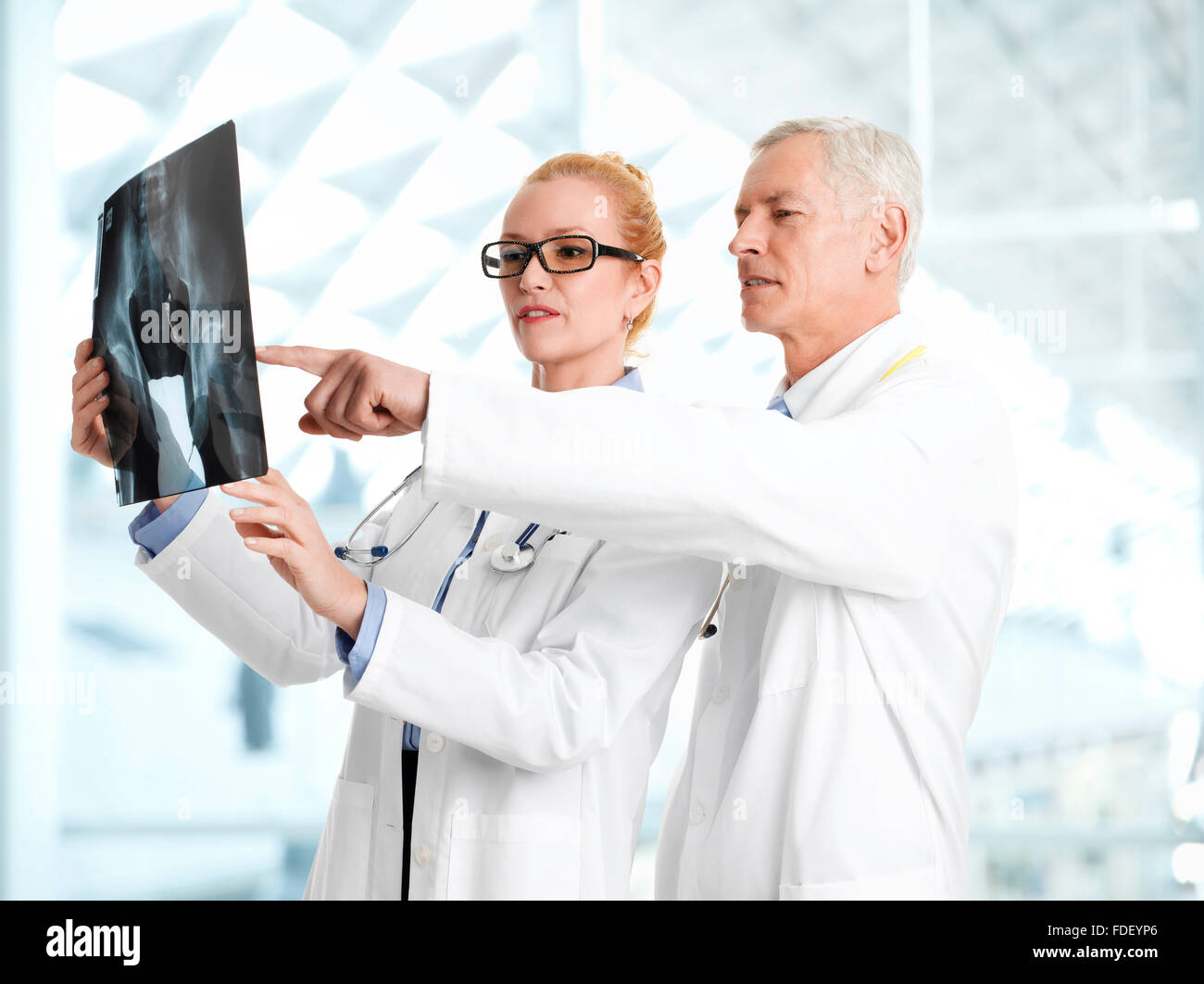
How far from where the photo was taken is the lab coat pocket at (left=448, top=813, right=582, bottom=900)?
1799 mm

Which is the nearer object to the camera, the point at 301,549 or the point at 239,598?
the point at 301,549

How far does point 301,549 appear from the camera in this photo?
155cm

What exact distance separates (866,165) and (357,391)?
1.15 metres

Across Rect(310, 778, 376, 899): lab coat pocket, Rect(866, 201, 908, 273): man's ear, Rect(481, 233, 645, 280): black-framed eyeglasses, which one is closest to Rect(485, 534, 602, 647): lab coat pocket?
Rect(310, 778, 376, 899): lab coat pocket

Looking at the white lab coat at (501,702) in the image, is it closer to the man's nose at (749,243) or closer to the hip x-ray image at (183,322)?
the hip x-ray image at (183,322)

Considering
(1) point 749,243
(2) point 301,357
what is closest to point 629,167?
(1) point 749,243

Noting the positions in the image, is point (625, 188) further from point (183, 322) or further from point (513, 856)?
point (513, 856)

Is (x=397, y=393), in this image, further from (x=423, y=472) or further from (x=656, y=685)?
(x=656, y=685)

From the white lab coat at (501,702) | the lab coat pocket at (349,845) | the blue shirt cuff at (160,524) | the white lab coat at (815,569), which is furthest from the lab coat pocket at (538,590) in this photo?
the blue shirt cuff at (160,524)

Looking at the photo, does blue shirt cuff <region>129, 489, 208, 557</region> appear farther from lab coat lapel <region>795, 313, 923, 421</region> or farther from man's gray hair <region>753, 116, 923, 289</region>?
man's gray hair <region>753, 116, 923, 289</region>

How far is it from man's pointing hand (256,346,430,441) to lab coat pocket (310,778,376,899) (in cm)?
76

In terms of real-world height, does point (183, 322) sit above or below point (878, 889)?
above
